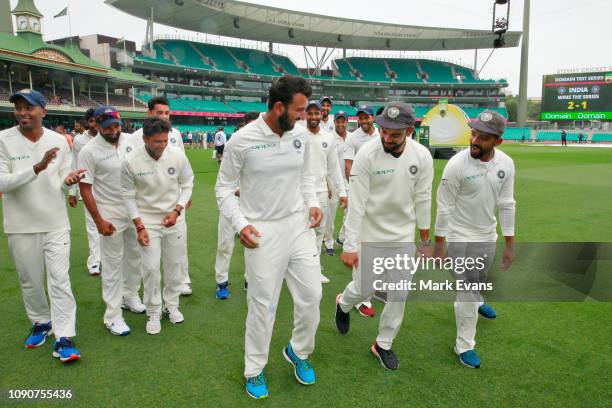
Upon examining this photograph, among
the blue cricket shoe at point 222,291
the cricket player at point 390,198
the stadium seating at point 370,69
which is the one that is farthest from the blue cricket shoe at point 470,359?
the stadium seating at point 370,69

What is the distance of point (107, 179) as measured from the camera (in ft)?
13.4

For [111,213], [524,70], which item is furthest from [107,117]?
[524,70]

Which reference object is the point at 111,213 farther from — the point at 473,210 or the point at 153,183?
the point at 473,210

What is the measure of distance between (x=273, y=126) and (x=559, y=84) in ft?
165

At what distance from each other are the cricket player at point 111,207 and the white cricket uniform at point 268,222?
166 centimetres

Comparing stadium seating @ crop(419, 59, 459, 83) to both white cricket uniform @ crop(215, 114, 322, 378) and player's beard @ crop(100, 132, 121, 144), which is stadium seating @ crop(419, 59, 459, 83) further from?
white cricket uniform @ crop(215, 114, 322, 378)

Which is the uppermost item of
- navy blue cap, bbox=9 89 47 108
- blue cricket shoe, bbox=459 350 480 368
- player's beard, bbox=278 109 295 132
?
navy blue cap, bbox=9 89 47 108

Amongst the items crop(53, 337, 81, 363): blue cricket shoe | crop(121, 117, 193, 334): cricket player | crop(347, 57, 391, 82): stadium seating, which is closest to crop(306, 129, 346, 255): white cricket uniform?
crop(121, 117, 193, 334): cricket player

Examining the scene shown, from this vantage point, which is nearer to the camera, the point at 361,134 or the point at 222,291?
the point at 222,291

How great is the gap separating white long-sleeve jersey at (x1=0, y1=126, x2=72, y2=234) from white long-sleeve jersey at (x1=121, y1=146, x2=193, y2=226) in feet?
1.91

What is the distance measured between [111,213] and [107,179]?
1.16ft

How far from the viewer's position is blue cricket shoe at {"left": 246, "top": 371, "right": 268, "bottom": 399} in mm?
2926

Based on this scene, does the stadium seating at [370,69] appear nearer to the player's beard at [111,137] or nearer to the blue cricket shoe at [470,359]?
the player's beard at [111,137]

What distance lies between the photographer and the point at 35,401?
290 cm
